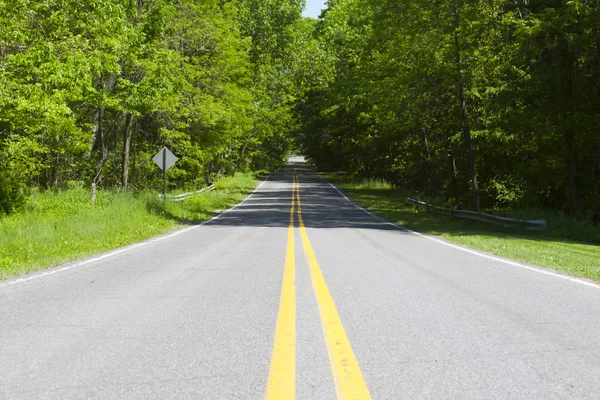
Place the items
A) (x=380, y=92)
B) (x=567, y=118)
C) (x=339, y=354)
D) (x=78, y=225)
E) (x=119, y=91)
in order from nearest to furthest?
(x=339, y=354) → (x=78, y=225) → (x=119, y=91) → (x=567, y=118) → (x=380, y=92)

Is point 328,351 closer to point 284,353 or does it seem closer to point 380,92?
point 284,353

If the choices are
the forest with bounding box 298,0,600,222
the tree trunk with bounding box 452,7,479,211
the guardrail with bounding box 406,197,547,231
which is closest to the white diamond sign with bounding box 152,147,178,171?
the forest with bounding box 298,0,600,222

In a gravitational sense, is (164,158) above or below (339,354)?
above

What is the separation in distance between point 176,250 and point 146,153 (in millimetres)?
20713

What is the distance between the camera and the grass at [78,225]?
10.2m

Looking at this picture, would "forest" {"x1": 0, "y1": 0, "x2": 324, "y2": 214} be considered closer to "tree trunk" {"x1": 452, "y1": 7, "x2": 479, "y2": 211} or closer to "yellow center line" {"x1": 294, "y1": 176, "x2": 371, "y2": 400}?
"yellow center line" {"x1": 294, "y1": 176, "x2": 371, "y2": 400}

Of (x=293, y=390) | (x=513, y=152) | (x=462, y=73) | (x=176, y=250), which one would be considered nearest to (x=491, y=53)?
(x=462, y=73)

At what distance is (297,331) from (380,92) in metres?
27.2

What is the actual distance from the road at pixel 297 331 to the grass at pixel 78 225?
1.49m

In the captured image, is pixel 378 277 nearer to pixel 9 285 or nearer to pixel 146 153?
pixel 9 285

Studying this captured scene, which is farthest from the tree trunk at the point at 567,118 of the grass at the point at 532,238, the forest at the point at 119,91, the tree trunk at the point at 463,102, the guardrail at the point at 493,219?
the forest at the point at 119,91

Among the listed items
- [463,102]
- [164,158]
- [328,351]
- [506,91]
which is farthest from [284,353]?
[463,102]

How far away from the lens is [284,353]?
4145 millimetres

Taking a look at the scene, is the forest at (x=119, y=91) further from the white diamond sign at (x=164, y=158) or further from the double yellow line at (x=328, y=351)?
the double yellow line at (x=328, y=351)
